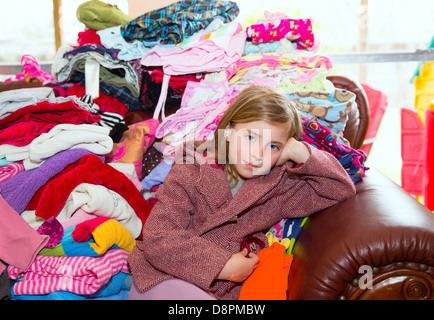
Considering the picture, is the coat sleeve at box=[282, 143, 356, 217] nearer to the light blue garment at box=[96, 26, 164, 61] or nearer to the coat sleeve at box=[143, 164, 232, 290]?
the coat sleeve at box=[143, 164, 232, 290]

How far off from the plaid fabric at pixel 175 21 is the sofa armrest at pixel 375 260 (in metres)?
1.09

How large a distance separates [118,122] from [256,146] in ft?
2.18

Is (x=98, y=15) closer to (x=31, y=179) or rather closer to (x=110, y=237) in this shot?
(x=31, y=179)

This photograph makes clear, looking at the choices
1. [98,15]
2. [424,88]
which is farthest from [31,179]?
[424,88]

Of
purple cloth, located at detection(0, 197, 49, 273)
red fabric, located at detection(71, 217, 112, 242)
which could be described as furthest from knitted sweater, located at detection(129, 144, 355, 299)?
purple cloth, located at detection(0, 197, 49, 273)

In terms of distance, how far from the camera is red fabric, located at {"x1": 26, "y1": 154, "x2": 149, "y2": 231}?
1111mm

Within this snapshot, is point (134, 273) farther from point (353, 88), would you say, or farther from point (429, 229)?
point (353, 88)

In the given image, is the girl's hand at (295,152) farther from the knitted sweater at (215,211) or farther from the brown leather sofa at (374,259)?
the brown leather sofa at (374,259)

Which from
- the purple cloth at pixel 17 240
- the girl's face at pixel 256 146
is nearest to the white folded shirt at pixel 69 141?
the purple cloth at pixel 17 240

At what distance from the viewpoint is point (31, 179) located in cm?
116

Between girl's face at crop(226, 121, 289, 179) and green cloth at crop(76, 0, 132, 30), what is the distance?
100 centimetres

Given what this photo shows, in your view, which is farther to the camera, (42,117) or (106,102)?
(106,102)

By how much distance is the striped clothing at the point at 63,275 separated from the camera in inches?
39.9

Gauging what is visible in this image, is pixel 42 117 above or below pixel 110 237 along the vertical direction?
above
